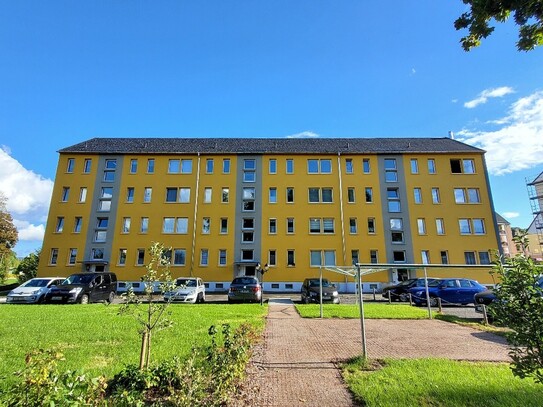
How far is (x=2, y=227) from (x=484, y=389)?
1970 inches

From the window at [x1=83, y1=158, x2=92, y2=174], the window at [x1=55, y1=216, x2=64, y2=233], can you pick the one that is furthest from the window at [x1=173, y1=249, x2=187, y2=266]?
the window at [x1=83, y1=158, x2=92, y2=174]

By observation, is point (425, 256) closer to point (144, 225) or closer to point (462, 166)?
point (462, 166)

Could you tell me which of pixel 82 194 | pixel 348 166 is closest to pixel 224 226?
pixel 348 166

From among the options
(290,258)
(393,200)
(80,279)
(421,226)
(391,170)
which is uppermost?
(391,170)

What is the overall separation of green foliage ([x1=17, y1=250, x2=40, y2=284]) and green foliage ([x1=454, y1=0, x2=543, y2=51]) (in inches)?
1802

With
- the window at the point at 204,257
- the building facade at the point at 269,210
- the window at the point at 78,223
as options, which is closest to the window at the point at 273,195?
the building facade at the point at 269,210

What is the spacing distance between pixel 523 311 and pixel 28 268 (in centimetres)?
4776

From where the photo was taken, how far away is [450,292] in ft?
62.3

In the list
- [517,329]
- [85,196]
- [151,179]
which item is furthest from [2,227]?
[517,329]

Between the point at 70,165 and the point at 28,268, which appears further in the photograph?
the point at 28,268

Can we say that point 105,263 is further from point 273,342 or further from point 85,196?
point 273,342

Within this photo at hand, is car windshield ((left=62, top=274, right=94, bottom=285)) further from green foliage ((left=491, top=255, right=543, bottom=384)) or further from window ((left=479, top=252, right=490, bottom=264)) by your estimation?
window ((left=479, top=252, right=490, bottom=264))

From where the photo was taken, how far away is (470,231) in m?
31.6

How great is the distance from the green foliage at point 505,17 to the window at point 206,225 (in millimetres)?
29555
